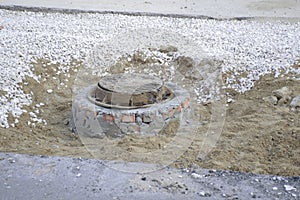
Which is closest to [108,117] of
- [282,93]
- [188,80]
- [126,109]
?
[126,109]

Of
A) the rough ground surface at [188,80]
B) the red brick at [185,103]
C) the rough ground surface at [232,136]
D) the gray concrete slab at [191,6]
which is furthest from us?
the gray concrete slab at [191,6]

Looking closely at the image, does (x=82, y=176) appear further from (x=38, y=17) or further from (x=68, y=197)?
(x=38, y=17)

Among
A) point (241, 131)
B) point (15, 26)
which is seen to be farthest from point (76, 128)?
point (15, 26)

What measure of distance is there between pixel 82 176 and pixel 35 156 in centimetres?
56

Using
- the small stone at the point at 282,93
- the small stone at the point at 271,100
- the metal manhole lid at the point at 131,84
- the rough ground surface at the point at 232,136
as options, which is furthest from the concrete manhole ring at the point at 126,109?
the small stone at the point at 282,93

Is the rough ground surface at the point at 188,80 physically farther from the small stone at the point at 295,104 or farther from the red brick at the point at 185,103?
the red brick at the point at 185,103

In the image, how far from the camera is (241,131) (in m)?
4.62

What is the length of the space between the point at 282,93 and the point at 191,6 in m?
4.42

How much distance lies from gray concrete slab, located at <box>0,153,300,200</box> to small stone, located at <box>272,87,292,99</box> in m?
1.78

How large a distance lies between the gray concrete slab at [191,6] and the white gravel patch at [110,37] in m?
0.49

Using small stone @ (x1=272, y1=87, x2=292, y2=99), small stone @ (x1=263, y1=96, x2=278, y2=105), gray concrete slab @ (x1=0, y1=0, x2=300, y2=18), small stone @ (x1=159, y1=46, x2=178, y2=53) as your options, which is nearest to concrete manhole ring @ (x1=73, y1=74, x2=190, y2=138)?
small stone @ (x1=263, y1=96, x2=278, y2=105)

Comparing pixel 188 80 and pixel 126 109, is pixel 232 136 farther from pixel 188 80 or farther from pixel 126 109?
pixel 188 80

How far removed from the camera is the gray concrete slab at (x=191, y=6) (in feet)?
28.2

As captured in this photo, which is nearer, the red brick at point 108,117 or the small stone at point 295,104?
the red brick at point 108,117
